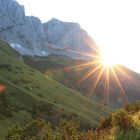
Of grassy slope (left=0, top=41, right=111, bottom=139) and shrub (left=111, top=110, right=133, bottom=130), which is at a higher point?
shrub (left=111, top=110, right=133, bottom=130)

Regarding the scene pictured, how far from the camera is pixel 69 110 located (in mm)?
134375

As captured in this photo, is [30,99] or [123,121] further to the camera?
[30,99]

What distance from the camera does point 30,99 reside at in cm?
13125

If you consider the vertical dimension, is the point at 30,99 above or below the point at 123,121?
below

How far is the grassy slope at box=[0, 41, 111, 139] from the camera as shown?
375ft

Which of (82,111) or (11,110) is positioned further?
(82,111)

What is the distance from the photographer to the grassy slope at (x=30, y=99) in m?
114

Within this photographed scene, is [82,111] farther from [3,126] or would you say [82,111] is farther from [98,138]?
[98,138]

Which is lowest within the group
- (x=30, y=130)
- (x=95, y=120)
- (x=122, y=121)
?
(x=95, y=120)

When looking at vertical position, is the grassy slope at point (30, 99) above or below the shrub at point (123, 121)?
below

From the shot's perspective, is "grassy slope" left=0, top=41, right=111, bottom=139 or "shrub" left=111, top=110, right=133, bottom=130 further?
"grassy slope" left=0, top=41, right=111, bottom=139

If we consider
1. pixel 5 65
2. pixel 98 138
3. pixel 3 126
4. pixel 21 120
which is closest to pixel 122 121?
pixel 98 138

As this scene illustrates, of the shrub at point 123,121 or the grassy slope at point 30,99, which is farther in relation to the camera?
the grassy slope at point 30,99

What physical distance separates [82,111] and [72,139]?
131m
